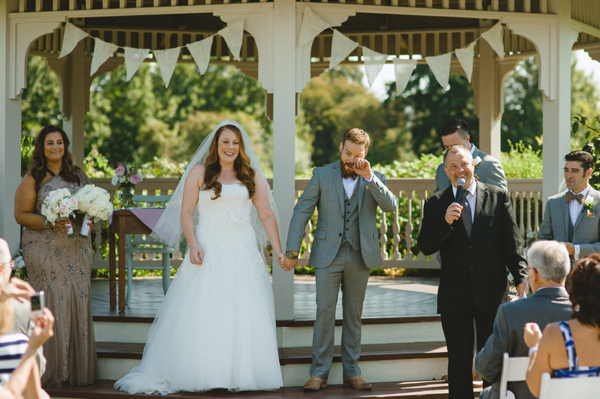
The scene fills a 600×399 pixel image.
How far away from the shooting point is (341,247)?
18.3ft

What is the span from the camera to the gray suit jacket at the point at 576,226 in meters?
5.80

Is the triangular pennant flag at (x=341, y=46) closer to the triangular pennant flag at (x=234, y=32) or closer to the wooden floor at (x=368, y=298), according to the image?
the triangular pennant flag at (x=234, y=32)

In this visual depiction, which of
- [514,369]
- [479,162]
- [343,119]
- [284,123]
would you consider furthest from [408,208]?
[343,119]

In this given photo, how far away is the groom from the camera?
18.2 feet

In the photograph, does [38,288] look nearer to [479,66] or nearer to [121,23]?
[121,23]

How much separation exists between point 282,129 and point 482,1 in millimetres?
2451

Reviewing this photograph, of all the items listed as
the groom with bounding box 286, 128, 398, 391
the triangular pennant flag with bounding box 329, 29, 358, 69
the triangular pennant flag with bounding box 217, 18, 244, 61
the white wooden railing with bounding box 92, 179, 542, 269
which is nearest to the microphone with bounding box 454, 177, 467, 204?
the groom with bounding box 286, 128, 398, 391

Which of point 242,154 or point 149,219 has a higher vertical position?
point 242,154

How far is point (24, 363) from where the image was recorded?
129 inches

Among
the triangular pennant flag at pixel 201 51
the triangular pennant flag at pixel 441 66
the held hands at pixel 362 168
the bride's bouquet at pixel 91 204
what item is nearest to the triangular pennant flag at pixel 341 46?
the triangular pennant flag at pixel 441 66

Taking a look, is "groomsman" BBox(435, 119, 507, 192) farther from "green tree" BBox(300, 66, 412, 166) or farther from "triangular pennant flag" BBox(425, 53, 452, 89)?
"green tree" BBox(300, 66, 412, 166)

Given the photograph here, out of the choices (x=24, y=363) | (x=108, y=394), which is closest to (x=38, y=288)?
(x=108, y=394)

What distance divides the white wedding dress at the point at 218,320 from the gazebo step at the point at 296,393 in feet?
0.24

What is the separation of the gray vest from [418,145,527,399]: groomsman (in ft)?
2.17
